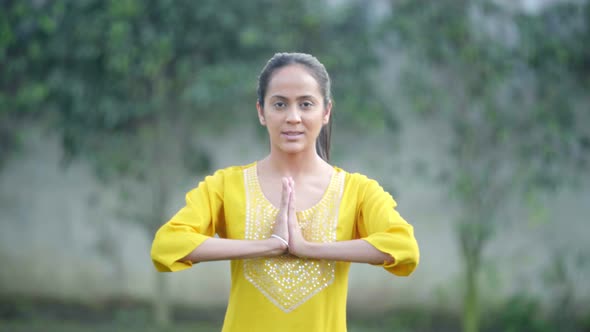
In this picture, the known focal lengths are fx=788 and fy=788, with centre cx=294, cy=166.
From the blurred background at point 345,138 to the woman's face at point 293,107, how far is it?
3626 millimetres

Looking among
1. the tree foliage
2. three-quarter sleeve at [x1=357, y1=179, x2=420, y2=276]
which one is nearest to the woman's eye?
three-quarter sleeve at [x1=357, y1=179, x2=420, y2=276]

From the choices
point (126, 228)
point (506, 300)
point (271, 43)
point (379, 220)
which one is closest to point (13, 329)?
point (126, 228)

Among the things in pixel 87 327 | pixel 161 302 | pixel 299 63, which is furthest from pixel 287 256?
pixel 87 327

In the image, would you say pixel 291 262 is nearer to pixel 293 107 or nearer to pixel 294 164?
pixel 294 164

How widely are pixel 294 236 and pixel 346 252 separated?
0.14 m

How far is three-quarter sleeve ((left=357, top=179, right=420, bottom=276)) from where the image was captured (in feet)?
6.57

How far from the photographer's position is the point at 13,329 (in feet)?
19.4

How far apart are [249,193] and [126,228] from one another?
4.31m

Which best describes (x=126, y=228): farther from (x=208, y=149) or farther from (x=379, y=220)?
(x=379, y=220)

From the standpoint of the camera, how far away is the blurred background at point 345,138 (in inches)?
225

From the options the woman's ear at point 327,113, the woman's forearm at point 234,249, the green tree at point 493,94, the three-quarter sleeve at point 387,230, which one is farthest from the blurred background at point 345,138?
the woman's forearm at point 234,249

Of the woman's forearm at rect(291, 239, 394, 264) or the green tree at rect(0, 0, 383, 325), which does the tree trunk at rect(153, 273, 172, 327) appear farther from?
the woman's forearm at rect(291, 239, 394, 264)

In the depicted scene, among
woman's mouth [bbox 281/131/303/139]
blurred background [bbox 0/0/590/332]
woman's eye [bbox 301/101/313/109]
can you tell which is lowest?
woman's mouth [bbox 281/131/303/139]

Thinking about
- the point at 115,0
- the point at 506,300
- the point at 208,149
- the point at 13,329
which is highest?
the point at 115,0
